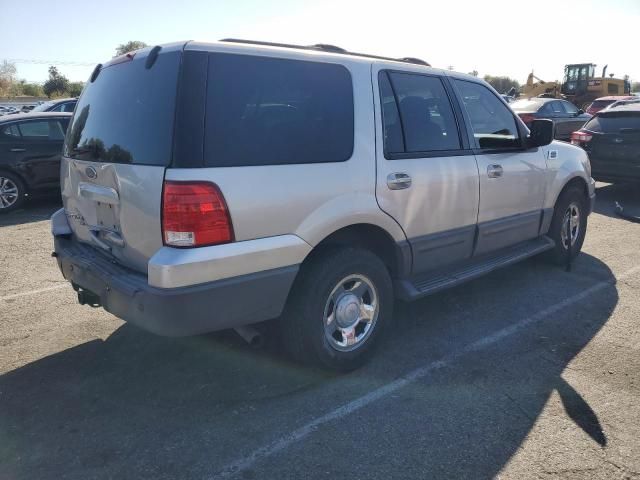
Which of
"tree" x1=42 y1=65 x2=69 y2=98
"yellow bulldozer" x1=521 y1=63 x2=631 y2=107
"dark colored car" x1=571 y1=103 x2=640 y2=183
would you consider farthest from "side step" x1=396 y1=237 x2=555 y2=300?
"tree" x1=42 y1=65 x2=69 y2=98

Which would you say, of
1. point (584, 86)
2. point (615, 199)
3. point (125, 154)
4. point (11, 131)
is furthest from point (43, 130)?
point (584, 86)

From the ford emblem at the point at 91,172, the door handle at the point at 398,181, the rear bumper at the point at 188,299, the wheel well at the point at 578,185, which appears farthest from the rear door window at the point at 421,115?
the wheel well at the point at 578,185

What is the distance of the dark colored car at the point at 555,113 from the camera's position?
44.4ft

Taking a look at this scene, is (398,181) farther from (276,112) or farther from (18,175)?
(18,175)

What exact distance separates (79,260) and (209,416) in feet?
4.11

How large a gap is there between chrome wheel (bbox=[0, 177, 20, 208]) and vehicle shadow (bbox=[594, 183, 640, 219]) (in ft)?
30.7

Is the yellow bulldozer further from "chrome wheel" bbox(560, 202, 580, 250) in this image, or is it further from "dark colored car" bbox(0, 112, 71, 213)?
"dark colored car" bbox(0, 112, 71, 213)

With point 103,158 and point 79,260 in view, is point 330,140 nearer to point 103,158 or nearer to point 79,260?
point 103,158

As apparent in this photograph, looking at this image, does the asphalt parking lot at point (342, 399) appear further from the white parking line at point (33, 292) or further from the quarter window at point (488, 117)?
the quarter window at point (488, 117)

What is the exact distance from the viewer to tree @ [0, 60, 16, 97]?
207 ft

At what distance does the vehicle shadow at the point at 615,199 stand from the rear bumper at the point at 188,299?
6.97 meters

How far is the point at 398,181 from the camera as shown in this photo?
3344mm

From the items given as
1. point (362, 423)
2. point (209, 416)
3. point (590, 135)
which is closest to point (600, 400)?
point (362, 423)

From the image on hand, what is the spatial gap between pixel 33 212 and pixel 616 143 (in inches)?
387
